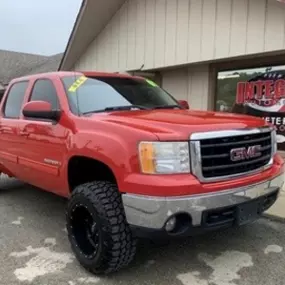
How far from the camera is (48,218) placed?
496 centimetres

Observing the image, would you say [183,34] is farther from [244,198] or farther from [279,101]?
[244,198]

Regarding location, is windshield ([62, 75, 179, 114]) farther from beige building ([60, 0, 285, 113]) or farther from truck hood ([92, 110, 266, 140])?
beige building ([60, 0, 285, 113])

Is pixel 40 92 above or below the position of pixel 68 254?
above

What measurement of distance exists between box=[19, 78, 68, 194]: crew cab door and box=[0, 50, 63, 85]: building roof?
66.3ft

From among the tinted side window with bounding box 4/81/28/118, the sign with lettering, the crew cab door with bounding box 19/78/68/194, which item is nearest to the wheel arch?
the crew cab door with bounding box 19/78/68/194

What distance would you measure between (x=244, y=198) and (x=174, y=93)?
7.90 metres

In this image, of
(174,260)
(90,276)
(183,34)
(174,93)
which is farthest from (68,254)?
(174,93)

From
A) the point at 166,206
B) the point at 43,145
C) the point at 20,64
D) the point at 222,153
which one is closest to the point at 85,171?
the point at 43,145

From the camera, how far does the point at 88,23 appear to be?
11750mm

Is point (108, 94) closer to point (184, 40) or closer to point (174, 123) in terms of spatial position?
point (174, 123)

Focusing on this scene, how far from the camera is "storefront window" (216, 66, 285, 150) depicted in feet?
26.8

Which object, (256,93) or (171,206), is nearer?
(171,206)

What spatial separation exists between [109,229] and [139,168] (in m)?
0.58

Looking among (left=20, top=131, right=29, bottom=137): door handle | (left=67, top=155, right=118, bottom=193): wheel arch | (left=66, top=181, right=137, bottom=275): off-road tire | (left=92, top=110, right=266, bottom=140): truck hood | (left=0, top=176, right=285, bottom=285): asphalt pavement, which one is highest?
(left=92, top=110, right=266, bottom=140): truck hood
